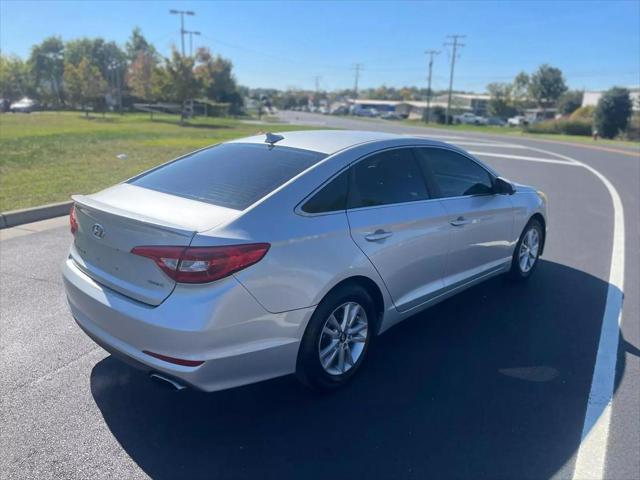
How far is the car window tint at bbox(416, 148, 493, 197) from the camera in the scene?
444 cm

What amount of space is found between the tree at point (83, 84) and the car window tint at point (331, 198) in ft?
192

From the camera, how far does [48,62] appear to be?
333ft

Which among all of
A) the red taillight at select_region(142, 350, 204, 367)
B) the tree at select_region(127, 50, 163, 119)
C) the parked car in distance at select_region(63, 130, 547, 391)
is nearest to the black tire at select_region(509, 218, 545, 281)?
the parked car in distance at select_region(63, 130, 547, 391)

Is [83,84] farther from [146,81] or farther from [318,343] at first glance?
[318,343]

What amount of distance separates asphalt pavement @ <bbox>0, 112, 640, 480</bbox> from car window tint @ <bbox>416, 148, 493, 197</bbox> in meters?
1.16

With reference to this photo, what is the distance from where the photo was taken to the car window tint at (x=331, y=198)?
3342 mm

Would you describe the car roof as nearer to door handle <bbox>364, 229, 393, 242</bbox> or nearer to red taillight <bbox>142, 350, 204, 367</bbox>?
door handle <bbox>364, 229, 393, 242</bbox>

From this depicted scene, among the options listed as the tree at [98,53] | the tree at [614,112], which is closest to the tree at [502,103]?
the tree at [614,112]

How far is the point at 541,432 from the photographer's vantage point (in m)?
3.19

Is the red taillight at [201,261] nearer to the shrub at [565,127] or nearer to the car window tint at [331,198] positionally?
the car window tint at [331,198]

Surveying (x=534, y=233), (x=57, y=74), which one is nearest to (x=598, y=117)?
(x=534, y=233)

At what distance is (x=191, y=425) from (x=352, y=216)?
1.64m

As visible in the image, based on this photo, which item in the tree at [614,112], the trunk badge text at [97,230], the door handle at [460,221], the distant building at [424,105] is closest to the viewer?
the trunk badge text at [97,230]

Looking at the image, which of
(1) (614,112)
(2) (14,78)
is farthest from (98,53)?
(1) (614,112)
